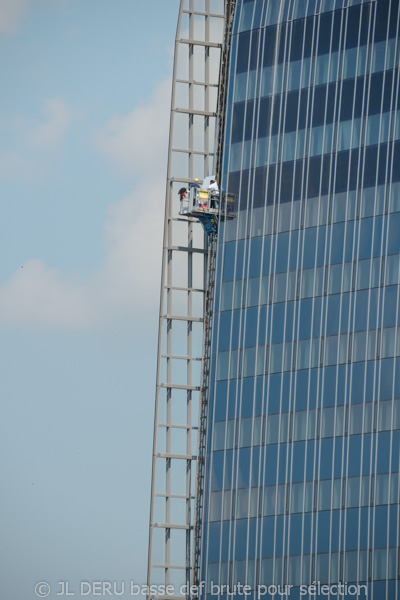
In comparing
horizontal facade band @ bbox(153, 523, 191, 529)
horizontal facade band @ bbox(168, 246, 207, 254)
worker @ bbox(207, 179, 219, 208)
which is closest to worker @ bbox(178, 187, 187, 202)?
worker @ bbox(207, 179, 219, 208)

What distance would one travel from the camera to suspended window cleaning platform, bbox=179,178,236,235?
147 m

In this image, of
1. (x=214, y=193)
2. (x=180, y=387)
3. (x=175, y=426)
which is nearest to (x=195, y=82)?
(x=214, y=193)

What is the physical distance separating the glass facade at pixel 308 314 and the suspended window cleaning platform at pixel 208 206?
1.08m

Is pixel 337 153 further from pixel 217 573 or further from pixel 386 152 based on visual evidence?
pixel 217 573

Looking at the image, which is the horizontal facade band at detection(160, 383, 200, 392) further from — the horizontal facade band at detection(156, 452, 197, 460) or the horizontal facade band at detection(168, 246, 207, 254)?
the horizontal facade band at detection(168, 246, 207, 254)

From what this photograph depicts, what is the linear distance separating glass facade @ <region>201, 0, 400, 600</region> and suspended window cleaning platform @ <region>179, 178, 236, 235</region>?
1.08 meters

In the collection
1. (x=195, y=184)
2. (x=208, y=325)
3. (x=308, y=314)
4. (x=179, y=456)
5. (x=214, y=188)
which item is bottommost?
(x=179, y=456)

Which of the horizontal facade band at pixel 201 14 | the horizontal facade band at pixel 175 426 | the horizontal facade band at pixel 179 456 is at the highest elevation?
the horizontal facade band at pixel 201 14

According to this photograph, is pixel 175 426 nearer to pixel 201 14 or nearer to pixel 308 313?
pixel 308 313

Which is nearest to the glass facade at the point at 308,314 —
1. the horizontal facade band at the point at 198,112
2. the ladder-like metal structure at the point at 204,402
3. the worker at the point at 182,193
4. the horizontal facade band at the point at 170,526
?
the ladder-like metal structure at the point at 204,402

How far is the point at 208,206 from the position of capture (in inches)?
5827

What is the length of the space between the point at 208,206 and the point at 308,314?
53.6ft

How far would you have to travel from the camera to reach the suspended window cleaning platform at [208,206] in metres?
147

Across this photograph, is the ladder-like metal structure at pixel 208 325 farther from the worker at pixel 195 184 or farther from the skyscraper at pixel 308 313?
the worker at pixel 195 184
